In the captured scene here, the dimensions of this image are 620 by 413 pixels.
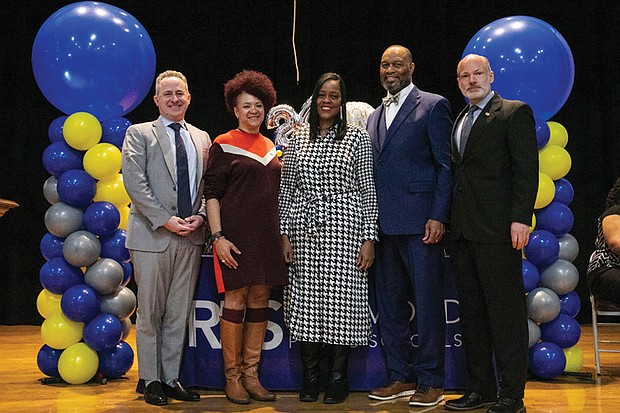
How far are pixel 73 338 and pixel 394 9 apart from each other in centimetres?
392

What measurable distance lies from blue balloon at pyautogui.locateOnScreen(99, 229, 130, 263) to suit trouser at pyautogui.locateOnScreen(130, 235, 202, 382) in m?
0.52

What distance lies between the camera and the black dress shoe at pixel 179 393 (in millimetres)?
3520

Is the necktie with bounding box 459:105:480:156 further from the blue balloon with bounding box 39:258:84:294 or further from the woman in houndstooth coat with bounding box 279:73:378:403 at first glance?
the blue balloon with bounding box 39:258:84:294

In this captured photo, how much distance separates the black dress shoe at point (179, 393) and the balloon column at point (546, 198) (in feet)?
6.16

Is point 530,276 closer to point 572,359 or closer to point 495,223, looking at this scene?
point 572,359

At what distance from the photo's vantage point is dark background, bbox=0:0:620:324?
20.6ft

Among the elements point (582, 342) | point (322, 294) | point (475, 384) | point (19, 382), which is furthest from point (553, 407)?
point (19, 382)

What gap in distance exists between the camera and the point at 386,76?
352 centimetres

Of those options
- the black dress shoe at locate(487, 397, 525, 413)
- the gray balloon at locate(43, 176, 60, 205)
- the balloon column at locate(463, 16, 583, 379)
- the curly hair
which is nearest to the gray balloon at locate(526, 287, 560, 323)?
the balloon column at locate(463, 16, 583, 379)

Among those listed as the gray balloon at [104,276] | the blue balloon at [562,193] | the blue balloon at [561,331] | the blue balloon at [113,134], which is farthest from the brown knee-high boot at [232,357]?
the blue balloon at [562,193]

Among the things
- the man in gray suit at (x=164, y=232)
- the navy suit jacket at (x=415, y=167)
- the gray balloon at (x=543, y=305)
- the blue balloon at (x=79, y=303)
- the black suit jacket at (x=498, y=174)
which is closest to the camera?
the black suit jacket at (x=498, y=174)

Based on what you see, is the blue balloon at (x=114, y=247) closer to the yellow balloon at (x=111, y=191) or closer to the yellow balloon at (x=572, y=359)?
the yellow balloon at (x=111, y=191)

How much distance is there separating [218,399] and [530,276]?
6.00ft

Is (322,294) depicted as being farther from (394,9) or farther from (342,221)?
(394,9)
